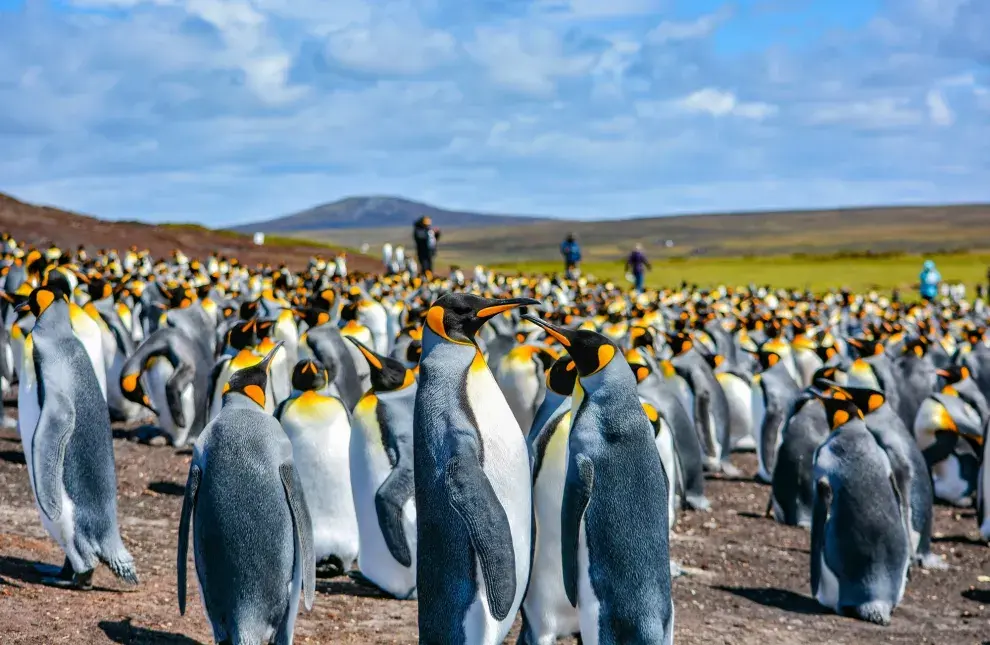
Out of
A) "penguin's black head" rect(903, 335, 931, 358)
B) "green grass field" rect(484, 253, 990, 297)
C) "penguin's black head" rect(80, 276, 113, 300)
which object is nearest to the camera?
"penguin's black head" rect(80, 276, 113, 300)

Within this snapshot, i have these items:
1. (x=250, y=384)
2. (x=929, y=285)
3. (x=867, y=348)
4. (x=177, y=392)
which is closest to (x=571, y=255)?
(x=929, y=285)

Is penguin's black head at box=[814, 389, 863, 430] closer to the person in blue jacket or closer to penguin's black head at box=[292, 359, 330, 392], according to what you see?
penguin's black head at box=[292, 359, 330, 392]

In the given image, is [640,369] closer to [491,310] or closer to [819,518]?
[819,518]

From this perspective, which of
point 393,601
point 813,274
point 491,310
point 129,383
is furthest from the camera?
point 813,274

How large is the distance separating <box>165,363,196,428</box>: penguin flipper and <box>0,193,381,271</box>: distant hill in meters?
21.5

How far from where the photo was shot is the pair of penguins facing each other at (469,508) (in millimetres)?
3861

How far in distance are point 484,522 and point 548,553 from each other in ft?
3.02

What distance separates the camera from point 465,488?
151 inches

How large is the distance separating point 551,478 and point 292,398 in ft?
5.88

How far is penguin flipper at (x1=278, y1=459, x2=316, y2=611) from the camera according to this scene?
4.36m

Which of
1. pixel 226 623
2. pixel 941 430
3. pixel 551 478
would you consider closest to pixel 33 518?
pixel 226 623

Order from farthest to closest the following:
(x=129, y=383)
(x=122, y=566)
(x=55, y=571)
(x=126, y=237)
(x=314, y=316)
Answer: (x=126, y=237), (x=314, y=316), (x=129, y=383), (x=55, y=571), (x=122, y=566)

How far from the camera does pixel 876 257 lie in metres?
57.1

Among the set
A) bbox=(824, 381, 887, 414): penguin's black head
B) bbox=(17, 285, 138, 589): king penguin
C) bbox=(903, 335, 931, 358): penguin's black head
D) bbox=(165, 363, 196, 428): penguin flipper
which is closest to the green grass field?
bbox=(903, 335, 931, 358): penguin's black head
